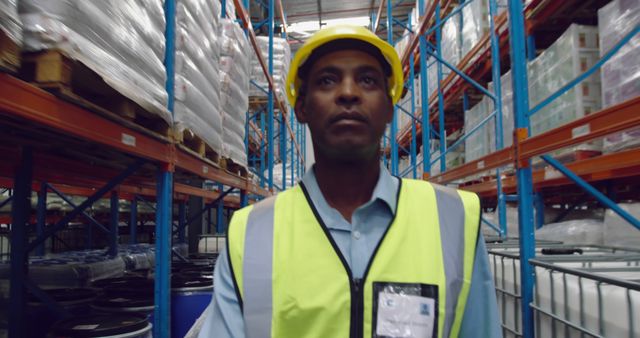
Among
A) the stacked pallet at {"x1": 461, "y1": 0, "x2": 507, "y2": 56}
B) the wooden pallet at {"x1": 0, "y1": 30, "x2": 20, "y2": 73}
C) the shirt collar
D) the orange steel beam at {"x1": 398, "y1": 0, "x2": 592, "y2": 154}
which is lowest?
the shirt collar

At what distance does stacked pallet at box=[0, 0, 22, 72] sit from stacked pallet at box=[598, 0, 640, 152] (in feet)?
13.0

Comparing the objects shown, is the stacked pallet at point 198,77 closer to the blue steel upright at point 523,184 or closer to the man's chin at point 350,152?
the man's chin at point 350,152

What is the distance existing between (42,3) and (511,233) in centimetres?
632

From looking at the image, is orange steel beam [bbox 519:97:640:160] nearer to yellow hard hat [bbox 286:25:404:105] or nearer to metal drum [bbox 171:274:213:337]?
yellow hard hat [bbox 286:25:404:105]

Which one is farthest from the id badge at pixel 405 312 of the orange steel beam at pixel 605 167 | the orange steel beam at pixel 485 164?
the orange steel beam at pixel 605 167

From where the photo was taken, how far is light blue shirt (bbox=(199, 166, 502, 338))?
1350 mm

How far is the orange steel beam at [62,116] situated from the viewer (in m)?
1.58

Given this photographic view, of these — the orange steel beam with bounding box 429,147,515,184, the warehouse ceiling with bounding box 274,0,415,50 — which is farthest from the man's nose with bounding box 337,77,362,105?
the warehouse ceiling with bounding box 274,0,415,50

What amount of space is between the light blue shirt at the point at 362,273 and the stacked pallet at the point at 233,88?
11.8 feet

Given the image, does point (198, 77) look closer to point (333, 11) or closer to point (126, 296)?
point (126, 296)

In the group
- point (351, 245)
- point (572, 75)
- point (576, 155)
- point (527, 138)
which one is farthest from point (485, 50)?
point (351, 245)

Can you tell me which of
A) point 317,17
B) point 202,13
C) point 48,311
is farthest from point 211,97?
point 317,17

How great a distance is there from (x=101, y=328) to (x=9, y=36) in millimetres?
1532

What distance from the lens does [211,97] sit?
4137 mm
